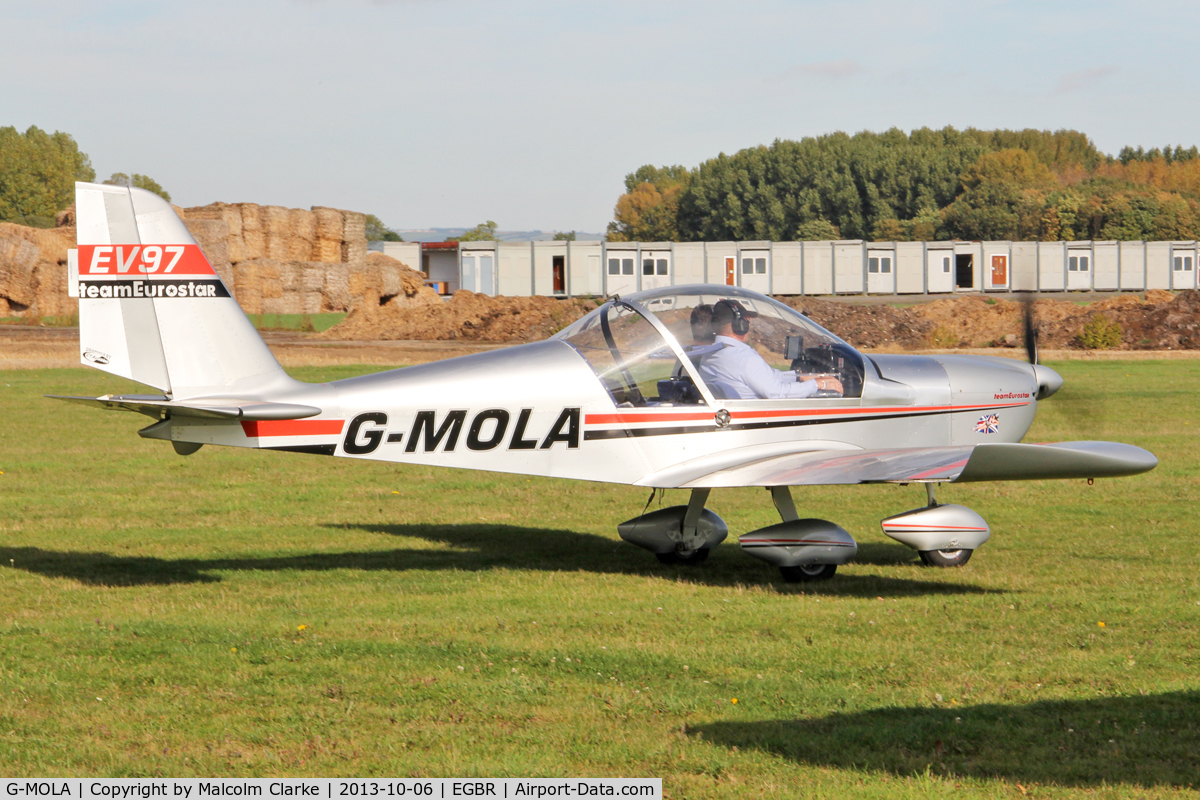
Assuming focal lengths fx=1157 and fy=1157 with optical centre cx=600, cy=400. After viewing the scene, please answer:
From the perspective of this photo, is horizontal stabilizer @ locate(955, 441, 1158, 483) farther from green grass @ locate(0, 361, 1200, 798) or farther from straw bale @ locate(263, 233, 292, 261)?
straw bale @ locate(263, 233, 292, 261)

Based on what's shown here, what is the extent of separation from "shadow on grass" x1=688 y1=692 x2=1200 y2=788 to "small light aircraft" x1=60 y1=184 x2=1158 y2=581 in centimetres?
221

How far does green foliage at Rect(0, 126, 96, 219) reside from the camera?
102 m

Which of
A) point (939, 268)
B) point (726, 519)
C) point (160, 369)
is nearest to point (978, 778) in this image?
point (160, 369)

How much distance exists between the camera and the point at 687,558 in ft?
31.3

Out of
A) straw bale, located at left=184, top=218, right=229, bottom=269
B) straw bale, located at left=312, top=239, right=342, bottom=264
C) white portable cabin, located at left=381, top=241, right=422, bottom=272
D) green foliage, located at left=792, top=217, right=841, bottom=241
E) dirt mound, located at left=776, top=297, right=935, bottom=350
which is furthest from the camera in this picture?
green foliage, located at left=792, top=217, right=841, bottom=241

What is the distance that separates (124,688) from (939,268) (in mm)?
73873

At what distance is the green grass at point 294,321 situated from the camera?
1880 inches

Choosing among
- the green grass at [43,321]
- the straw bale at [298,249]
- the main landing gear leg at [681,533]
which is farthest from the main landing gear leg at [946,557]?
the straw bale at [298,249]

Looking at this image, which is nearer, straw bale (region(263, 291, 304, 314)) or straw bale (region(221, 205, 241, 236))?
straw bale (region(263, 291, 304, 314))

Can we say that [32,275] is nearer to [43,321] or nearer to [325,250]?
[43,321]

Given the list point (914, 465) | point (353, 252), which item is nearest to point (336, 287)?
point (353, 252)

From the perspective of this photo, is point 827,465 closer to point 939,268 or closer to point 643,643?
point 643,643

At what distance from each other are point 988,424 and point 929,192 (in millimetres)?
119690
